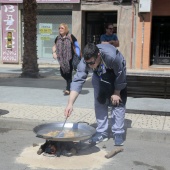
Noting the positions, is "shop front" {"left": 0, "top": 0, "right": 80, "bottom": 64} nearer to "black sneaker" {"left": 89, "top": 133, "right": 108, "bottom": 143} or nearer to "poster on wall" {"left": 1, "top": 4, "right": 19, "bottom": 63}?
Answer: "poster on wall" {"left": 1, "top": 4, "right": 19, "bottom": 63}

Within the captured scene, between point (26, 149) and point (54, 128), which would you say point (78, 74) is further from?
point (26, 149)

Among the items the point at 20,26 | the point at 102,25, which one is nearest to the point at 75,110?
the point at 102,25

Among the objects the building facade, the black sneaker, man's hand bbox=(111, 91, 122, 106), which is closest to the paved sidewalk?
the black sneaker

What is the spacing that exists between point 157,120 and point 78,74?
2.32 m

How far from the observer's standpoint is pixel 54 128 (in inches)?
206

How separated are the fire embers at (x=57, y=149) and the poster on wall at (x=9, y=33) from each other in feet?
44.3

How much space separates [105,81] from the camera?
5105mm

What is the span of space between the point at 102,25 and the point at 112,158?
1335 cm

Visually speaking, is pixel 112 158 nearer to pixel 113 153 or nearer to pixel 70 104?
pixel 113 153

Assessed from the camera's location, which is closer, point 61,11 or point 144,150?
point 144,150

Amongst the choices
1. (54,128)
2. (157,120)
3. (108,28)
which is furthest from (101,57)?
(108,28)

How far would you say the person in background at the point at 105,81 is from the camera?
4727 mm

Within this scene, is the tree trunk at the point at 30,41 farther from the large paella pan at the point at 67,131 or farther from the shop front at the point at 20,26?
the large paella pan at the point at 67,131

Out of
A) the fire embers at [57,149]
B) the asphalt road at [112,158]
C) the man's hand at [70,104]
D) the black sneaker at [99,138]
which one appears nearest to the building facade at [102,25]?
the asphalt road at [112,158]
